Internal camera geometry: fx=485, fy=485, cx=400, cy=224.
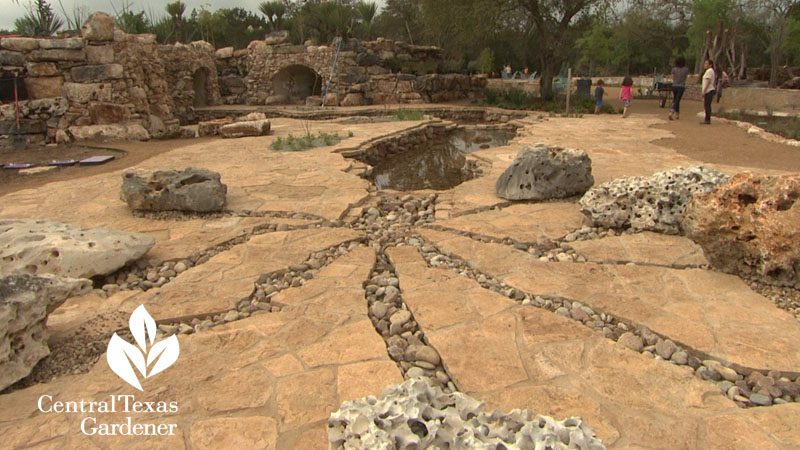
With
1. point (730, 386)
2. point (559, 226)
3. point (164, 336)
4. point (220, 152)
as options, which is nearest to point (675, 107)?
point (559, 226)

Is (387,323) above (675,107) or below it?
below

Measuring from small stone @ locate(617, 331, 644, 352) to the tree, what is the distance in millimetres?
15304

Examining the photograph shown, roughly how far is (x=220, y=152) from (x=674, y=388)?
320 inches

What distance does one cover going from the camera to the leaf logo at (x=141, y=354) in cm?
245

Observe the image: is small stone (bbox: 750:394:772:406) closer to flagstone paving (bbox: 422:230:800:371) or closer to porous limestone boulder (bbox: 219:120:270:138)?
flagstone paving (bbox: 422:230:800:371)

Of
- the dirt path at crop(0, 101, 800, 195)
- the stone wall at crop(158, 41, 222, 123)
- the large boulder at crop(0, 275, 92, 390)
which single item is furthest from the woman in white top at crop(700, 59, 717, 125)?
the stone wall at crop(158, 41, 222, 123)

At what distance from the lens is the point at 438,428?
146 centimetres

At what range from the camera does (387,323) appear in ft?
9.61

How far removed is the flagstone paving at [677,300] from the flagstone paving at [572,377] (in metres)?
0.32

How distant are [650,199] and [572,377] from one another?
2.56m

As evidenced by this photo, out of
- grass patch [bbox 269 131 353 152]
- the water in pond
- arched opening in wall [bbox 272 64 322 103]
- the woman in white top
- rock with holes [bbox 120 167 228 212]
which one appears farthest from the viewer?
arched opening in wall [bbox 272 64 322 103]

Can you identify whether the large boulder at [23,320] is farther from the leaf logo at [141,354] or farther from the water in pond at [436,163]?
the water in pond at [436,163]

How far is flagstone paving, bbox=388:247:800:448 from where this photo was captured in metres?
2.04

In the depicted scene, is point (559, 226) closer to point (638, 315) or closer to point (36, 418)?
point (638, 315)
